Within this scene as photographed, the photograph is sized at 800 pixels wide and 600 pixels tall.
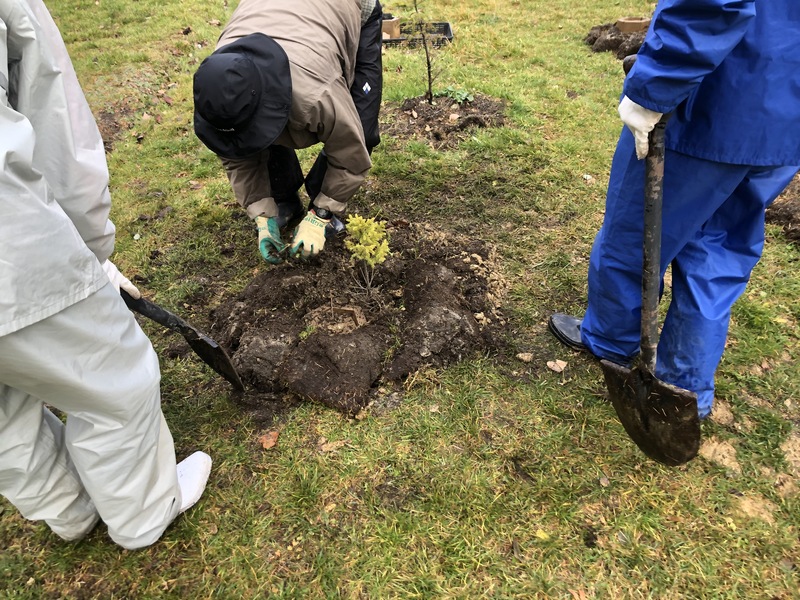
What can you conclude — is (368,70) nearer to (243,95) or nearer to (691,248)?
(243,95)

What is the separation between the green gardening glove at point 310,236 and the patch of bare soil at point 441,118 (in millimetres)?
1871

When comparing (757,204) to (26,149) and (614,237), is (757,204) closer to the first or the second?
(614,237)

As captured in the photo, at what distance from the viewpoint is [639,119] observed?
1739mm

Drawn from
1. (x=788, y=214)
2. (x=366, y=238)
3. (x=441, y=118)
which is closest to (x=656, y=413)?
(x=366, y=238)

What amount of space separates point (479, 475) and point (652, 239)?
1.21 meters

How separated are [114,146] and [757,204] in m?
5.27

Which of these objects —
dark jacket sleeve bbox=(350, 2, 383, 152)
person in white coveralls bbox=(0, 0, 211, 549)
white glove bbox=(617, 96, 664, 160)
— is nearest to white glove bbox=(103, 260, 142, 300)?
person in white coveralls bbox=(0, 0, 211, 549)

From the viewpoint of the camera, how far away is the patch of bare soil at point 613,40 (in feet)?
18.9

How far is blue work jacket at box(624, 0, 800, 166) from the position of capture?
1.48m

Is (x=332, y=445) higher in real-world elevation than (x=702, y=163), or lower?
lower

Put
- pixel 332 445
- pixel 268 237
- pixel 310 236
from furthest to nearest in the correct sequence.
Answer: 1. pixel 268 237
2. pixel 310 236
3. pixel 332 445

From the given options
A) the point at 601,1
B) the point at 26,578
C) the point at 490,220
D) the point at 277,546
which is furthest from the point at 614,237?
the point at 601,1

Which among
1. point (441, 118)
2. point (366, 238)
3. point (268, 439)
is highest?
point (366, 238)

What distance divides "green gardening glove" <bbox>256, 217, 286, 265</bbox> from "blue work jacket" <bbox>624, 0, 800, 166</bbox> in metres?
2.17
